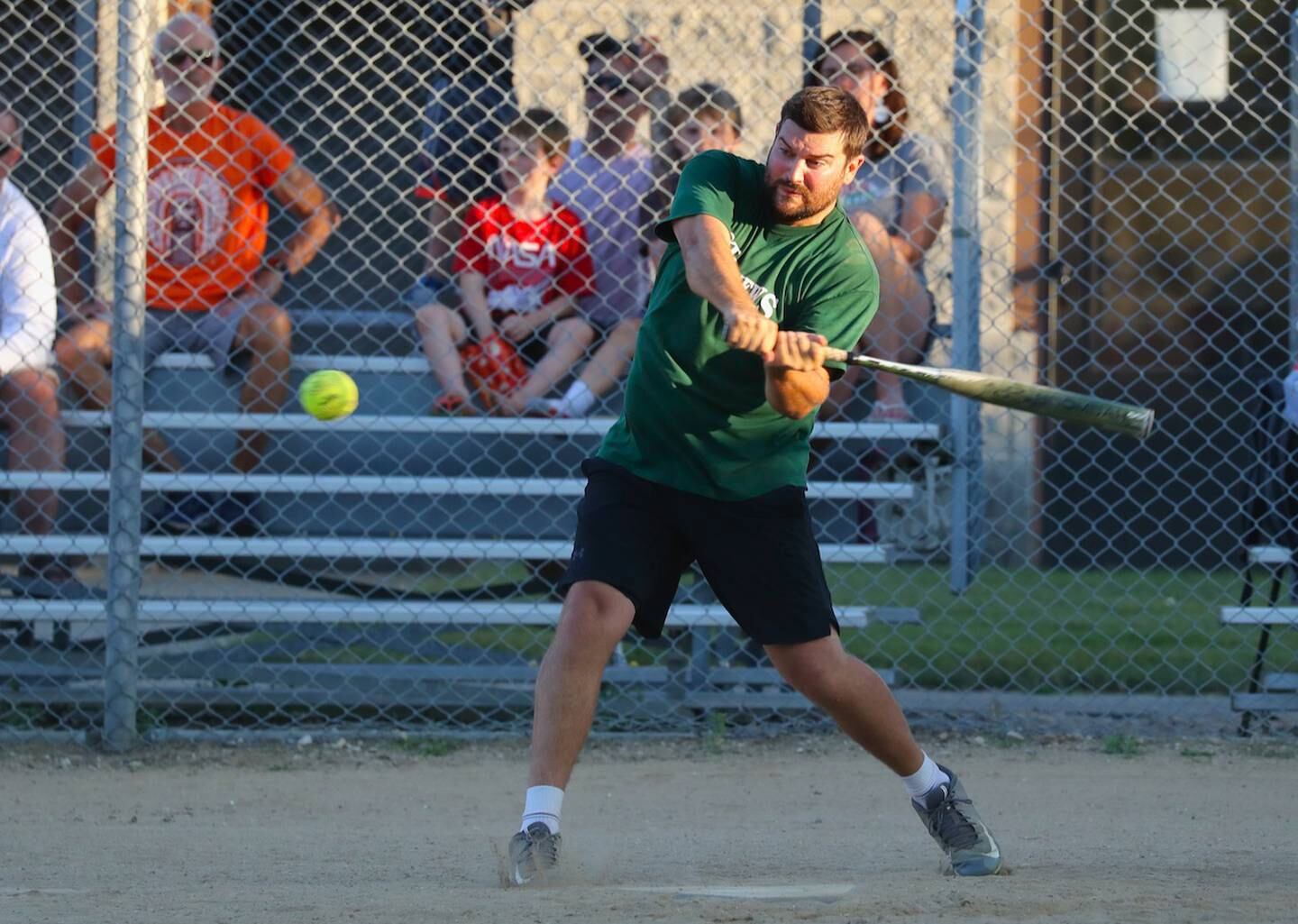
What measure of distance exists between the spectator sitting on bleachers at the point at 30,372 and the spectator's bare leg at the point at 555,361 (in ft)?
5.20

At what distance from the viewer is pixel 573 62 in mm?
8734

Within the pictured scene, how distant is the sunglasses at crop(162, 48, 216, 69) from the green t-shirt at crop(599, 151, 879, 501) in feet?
9.70

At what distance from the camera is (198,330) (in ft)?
19.5

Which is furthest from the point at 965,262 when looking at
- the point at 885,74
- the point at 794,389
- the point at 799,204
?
the point at 794,389

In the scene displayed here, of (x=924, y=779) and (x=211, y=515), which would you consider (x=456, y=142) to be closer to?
(x=211, y=515)

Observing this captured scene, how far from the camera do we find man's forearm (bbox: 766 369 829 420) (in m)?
3.35

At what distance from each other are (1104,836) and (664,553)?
5.08 feet

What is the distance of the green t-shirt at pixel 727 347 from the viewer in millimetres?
3572

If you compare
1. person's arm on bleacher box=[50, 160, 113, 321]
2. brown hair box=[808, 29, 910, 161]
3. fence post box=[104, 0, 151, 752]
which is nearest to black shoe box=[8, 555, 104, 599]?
fence post box=[104, 0, 151, 752]

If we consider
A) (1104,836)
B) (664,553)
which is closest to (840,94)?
(664,553)

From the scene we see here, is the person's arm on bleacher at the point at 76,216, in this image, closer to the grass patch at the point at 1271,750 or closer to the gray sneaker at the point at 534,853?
the gray sneaker at the point at 534,853

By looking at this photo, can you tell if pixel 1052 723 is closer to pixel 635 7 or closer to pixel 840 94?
pixel 840 94

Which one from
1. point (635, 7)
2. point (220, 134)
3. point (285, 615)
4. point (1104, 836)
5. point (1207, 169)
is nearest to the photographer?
point (1104, 836)

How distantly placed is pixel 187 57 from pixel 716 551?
3.39 m
